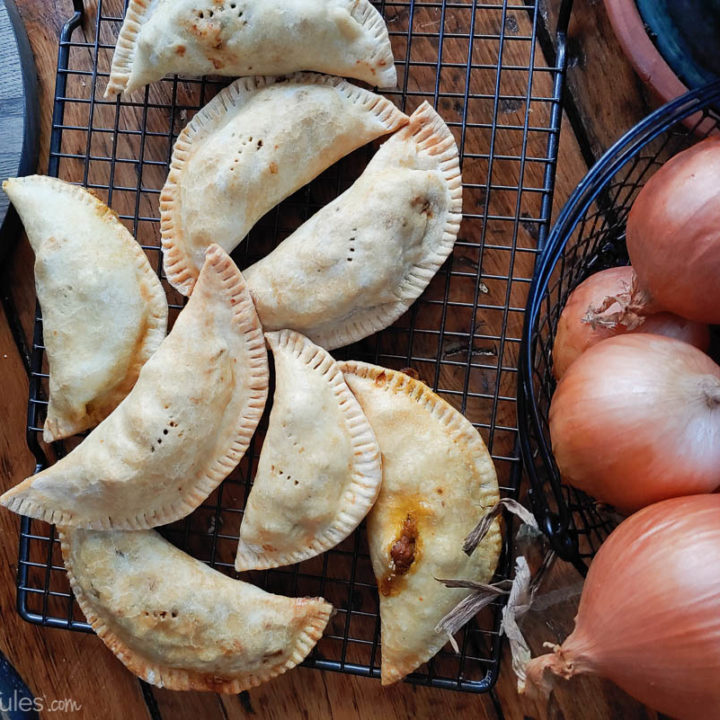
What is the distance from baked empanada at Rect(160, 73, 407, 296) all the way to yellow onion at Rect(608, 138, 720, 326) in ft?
1.48

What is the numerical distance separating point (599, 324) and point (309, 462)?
482 mm

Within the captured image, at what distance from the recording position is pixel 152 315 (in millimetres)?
1336

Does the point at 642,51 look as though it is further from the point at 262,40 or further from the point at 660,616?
the point at 660,616

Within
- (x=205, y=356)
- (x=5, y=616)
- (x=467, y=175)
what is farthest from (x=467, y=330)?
(x=5, y=616)

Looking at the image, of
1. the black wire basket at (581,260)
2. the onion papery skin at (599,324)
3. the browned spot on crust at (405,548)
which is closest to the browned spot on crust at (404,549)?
the browned spot on crust at (405,548)

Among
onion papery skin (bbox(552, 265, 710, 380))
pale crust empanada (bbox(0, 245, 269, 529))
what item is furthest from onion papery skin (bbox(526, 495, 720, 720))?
pale crust empanada (bbox(0, 245, 269, 529))

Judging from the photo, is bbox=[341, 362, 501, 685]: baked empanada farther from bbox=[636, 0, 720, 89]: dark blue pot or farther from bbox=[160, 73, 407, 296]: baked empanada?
bbox=[636, 0, 720, 89]: dark blue pot

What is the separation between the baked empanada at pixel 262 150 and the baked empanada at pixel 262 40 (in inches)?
1.5

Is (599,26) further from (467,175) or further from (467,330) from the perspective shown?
(467,330)

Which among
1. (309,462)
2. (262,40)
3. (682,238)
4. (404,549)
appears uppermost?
(262,40)

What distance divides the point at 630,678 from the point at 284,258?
2.52ft

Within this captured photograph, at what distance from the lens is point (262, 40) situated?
1248 mm

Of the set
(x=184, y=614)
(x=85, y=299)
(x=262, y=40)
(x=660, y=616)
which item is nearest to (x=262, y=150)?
(x=262, y=40)

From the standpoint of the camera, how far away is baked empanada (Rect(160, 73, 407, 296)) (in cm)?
127
